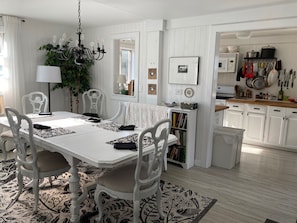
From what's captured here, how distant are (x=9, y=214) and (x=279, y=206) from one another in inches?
111

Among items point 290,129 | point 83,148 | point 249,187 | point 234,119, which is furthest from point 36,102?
point 290,129

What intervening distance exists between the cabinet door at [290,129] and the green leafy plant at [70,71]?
387 cm

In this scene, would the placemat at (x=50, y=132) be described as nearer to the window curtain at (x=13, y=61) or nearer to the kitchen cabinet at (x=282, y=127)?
the window curtain at (x=13, y=61)

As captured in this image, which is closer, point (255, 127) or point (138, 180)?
point (138, 180)

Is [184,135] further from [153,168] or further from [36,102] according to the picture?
[36,102]

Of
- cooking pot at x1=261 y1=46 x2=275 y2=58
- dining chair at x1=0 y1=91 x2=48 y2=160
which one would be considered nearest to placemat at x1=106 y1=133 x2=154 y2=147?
dining chair at x1=0 y1=91 x2=48 y2=160

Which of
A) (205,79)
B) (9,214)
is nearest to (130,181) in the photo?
(9,214)

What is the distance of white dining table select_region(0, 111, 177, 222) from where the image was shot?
1861 millimetres

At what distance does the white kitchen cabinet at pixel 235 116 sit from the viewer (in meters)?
4.94

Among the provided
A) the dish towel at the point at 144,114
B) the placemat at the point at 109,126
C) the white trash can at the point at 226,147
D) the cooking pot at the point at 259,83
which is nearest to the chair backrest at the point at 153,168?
the placemat at the point at 109,126

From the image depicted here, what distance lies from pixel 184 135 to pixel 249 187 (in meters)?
1.10

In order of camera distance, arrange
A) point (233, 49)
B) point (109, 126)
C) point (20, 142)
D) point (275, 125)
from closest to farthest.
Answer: point (20, 142), point (109, 126), point (275, 125), point (233, 49)

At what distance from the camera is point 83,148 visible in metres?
2.05

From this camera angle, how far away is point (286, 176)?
343 cm
